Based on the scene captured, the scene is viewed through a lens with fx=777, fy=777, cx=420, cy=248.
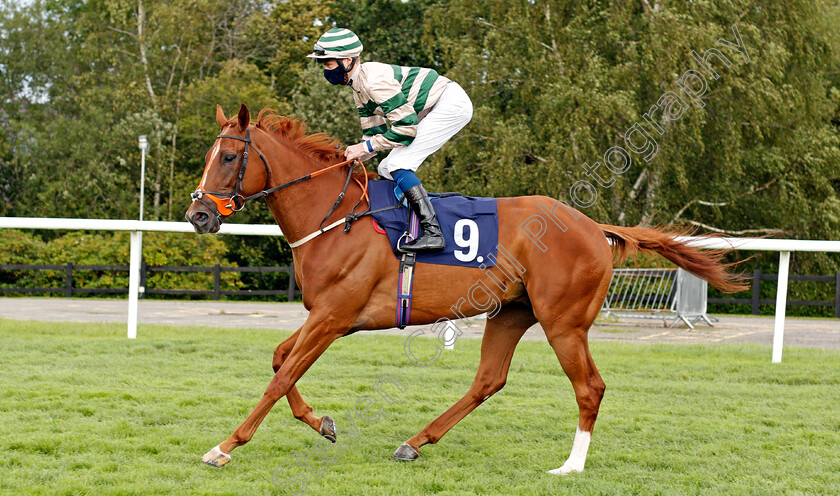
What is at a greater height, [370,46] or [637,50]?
[370,46]

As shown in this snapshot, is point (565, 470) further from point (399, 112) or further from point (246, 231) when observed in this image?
point (246, 231)

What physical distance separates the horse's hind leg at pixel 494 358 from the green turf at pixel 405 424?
233 millimetres

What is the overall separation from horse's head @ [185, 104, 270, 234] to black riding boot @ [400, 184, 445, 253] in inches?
34.3

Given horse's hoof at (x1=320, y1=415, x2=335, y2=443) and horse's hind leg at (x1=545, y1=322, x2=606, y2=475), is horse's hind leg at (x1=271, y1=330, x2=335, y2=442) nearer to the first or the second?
horse's hoof at (x1=320, y1=415, x2=335, y2=443)

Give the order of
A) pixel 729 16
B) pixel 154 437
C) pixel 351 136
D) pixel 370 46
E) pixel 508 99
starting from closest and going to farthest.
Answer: pixel 154 437, pixel 729 16, pixel 508 99, pixel 351 136, pixel 370 46

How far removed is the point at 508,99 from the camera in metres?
20.8

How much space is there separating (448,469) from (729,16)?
16.8 m

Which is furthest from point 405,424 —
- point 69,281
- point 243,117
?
point 69,281

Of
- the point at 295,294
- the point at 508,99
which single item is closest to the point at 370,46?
the point at 508,99

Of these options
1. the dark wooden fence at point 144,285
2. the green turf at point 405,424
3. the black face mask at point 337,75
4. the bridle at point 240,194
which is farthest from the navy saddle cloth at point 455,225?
the dark wooden fence at point 144,285

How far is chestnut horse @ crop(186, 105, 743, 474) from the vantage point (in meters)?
4.29

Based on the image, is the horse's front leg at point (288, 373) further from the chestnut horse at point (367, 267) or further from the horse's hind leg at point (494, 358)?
the horse's hind leg at point (494, 358)

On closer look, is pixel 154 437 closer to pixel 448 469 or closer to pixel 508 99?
pixel 448 469

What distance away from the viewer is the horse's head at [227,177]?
166 inches
